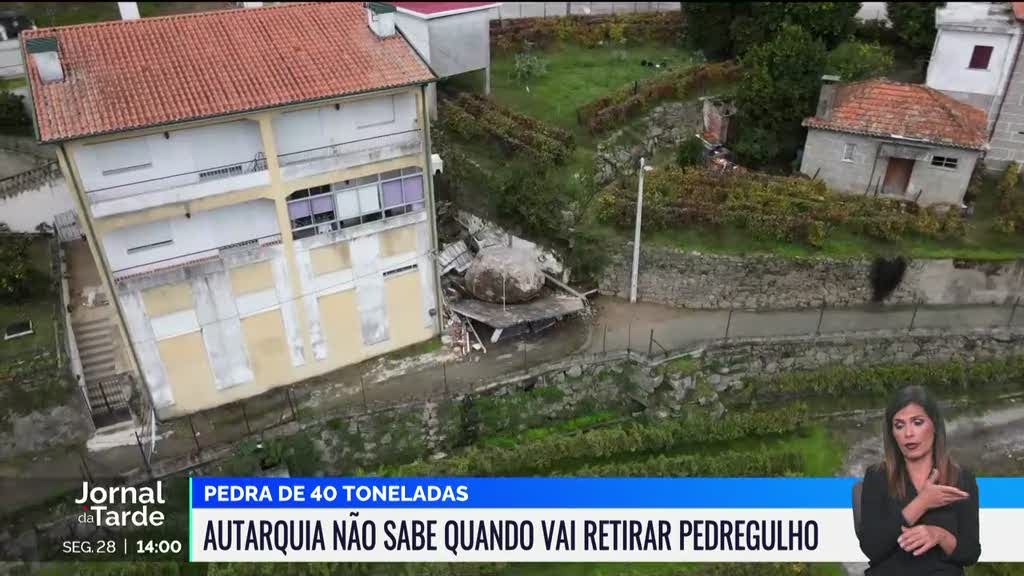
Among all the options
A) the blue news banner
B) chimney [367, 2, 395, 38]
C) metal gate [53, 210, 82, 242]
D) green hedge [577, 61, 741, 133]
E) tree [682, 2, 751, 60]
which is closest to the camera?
the blue news banner

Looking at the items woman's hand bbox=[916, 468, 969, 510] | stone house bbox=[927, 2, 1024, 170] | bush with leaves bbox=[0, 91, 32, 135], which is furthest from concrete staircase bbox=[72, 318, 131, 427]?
stone house bbox=[927, 2, 1024, 170]

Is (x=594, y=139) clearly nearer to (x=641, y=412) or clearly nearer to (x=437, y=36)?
(x=437, y=36)

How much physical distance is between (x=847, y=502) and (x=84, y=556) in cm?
1875

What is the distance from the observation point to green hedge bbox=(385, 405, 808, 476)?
21250 millimetres

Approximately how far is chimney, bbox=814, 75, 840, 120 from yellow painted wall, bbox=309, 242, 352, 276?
1934 centimetres

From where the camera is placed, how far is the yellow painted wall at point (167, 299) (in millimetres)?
19547

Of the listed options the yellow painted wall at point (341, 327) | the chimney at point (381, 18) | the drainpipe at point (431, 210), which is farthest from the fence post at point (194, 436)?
the chimney at point (381, 18)

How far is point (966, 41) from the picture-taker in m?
28.8

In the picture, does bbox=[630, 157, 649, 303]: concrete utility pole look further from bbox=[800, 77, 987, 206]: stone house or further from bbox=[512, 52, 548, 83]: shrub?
bbox=[512, 52, 548, 83]: shrub

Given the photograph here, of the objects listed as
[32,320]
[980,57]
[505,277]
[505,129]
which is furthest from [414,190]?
[980,57]

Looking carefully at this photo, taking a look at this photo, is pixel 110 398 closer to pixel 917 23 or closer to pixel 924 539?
pixel 924 539

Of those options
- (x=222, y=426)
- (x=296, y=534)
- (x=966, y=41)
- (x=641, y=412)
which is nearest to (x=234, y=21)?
(x=222, y=426)

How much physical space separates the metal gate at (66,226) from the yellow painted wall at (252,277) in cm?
1198

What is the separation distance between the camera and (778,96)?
29.1 metres
